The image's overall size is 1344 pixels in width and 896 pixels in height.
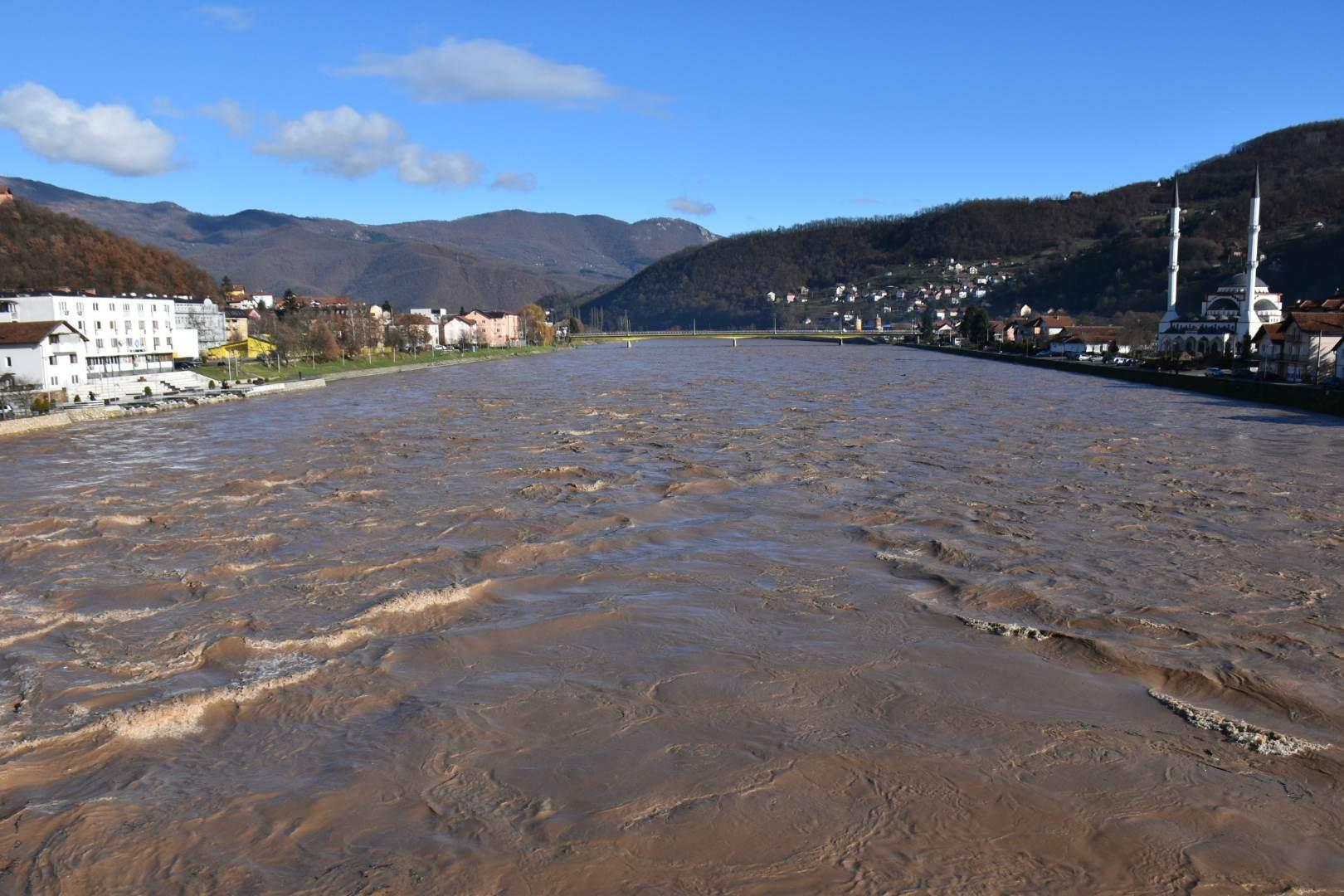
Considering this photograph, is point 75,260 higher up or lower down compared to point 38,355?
higher up

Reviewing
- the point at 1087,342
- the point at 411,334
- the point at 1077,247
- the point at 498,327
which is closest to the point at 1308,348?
the point at 1087,342

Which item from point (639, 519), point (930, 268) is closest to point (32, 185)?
point (930, 268)

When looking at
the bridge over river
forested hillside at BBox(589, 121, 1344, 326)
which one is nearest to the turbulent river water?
forested hillside at BBox(589, 121, 1344, 326)

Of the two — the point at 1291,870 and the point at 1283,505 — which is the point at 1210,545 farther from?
the point at 1291,870

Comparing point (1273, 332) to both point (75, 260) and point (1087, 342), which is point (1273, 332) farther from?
point (75, 260)

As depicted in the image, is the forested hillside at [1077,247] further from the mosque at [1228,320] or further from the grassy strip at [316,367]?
the grassy strip at [316,367]

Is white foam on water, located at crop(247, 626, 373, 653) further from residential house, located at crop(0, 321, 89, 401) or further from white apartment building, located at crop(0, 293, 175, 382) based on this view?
white apartment building, located at crop(0, 293, 175, 382)
